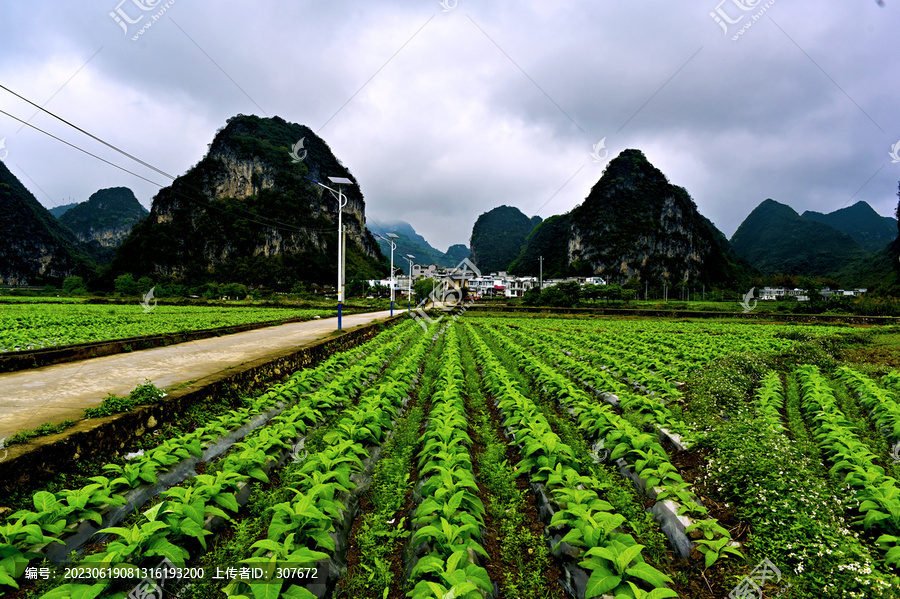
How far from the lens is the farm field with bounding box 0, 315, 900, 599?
99.7 inches

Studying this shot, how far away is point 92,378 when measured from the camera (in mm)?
7133

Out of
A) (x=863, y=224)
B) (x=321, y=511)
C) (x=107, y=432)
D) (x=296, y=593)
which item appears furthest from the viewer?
(x=863, y=224)

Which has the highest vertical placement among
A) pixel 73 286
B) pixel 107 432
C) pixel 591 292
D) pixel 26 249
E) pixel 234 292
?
pixel 26 249

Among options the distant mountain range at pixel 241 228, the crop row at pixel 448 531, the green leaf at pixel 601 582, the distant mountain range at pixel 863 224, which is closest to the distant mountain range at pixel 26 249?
the distant mountain range at pixel 241 228

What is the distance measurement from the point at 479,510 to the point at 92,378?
26.4 feet

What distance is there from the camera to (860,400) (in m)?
7.22

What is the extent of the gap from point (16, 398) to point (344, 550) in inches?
244

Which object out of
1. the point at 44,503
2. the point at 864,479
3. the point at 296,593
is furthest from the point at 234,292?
the point at 864,479

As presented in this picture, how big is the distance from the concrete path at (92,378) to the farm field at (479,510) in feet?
4.62

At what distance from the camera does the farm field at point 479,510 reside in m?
2.53

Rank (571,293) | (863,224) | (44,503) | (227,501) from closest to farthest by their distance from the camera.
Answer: (44,503), (227,501), (571,293), (863,224)

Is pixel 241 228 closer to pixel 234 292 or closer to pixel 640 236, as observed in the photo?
pixel 234 292

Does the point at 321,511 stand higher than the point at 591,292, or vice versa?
the point at 591,292

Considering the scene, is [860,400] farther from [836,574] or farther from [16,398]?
[16,398]
